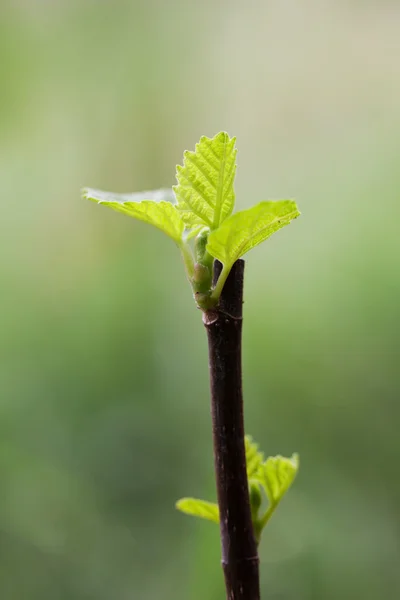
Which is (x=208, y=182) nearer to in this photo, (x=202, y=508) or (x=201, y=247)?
(x=201, y=247)

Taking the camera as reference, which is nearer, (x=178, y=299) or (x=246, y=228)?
(x=246, y=228)

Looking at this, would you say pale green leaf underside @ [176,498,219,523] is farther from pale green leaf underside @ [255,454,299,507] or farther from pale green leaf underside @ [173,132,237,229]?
pale green leaf underside @ [173,132,237,229]

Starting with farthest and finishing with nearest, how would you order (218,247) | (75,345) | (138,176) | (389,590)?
(138,176) < (75,345) < (389,590) < (218,247)

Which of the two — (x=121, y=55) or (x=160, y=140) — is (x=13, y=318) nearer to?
(x=160, y=140)

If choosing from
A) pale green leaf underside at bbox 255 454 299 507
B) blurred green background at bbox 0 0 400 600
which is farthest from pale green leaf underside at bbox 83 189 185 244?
blurred green background at bbox 0 0 400 600

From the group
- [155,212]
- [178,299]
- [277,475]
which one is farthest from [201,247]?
[178,299]

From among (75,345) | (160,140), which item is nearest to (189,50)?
(160,140)
